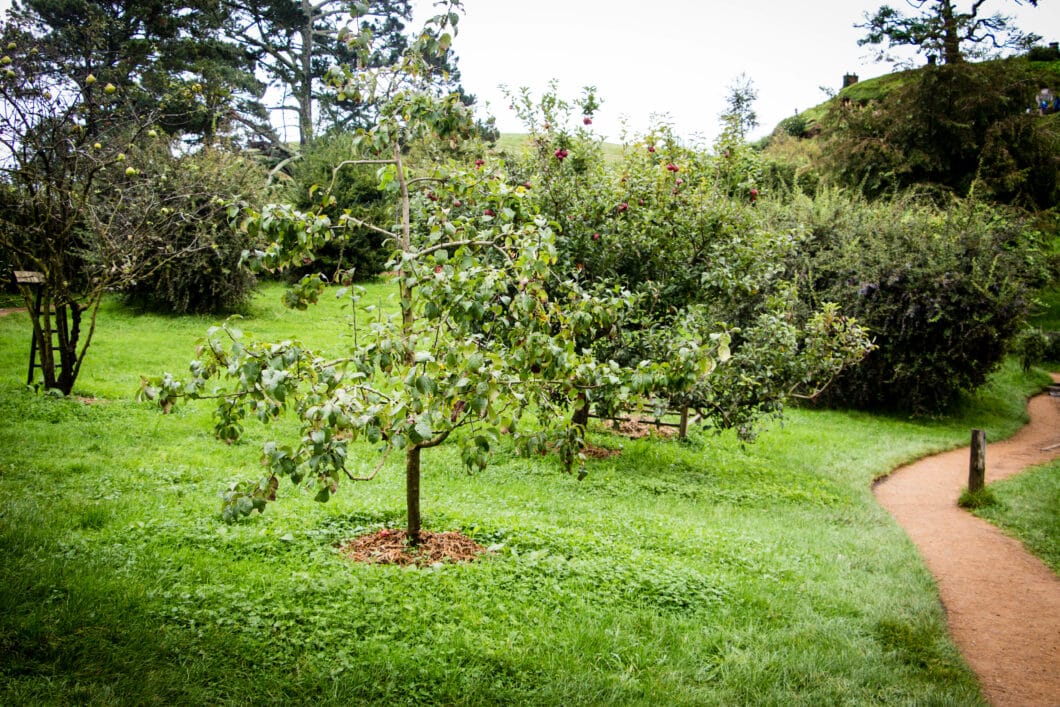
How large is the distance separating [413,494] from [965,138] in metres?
25.0

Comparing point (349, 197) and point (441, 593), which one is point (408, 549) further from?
point (349, 197)

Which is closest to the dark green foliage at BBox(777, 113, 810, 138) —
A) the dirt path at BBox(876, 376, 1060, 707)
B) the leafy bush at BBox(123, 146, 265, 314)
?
the leafy bush at BBox(123, 146, 265, 314)

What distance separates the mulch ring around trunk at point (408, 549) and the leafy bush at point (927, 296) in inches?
478

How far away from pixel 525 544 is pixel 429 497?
187cm

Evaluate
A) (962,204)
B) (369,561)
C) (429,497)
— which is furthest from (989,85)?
(369,561)

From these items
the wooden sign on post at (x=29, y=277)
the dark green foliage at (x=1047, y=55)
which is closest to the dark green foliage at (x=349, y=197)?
the wooden sign on post at (x=29, y=277)

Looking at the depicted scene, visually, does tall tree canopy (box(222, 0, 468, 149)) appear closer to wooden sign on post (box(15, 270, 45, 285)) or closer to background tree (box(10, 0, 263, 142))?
background tree (box(10, 0, 263, 142))

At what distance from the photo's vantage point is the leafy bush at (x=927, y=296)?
15.8 meters

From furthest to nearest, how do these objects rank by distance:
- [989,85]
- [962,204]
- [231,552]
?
[989,85]
[962,204]
[231,552]

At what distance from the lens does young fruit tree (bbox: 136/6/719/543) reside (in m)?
3.84

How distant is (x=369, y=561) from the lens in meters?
5.40

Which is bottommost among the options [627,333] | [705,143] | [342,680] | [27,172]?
[342,680]

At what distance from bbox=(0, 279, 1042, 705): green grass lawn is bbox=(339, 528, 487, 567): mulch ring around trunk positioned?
18cm

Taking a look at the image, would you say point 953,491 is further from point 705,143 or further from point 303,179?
point 303,179
